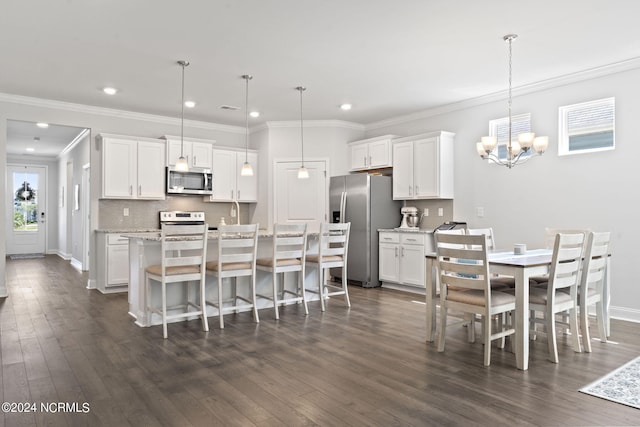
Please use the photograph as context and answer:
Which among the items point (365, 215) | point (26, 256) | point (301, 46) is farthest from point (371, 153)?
point (26, 256)

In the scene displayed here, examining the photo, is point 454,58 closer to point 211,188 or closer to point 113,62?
point 113,62

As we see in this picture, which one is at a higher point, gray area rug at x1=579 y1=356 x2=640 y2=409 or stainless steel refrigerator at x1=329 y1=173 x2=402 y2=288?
stainless steel refrigerator at x1=329 y1=173 x2=402 y2=288

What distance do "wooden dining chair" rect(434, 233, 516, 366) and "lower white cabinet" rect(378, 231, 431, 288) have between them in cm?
248

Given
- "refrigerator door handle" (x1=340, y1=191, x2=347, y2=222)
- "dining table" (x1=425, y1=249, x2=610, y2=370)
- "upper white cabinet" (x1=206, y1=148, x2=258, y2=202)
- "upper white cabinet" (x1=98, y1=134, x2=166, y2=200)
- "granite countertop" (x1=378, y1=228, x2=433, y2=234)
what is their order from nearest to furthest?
"dining table" (x1=425, y1=249, x2=610, y2=370), "granite countertop" (x1=378, y1=228, x2=433, y2=234), "upper white cabinet" (x1=98, y1=134, x2=166, y2=200), "refrigerator door handle" (x1=340, y1=191, x2=347, y2=222), "upper white cabinet" (x1=206, y1=148, x2=258, y2=202)

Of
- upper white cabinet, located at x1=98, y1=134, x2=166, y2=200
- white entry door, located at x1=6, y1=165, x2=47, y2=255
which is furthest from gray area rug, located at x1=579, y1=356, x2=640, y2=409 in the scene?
white entry door, located at x1=6, y1=165, x2=47, y2=255

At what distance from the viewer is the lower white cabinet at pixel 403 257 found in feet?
19.7

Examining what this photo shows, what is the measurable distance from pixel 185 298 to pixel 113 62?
2547 mm

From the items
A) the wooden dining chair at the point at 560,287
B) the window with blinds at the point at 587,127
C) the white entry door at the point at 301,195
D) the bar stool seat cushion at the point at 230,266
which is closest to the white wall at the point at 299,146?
the white entry door at the point at 301,195

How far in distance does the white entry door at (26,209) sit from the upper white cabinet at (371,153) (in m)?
8.83

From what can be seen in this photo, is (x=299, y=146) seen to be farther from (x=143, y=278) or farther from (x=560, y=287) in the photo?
(x=560, y=287)

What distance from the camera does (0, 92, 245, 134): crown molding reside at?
19.1 feet

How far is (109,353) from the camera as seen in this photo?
134 inches

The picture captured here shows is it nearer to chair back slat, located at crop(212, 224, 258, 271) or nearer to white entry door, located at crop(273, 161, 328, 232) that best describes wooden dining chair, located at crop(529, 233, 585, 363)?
chair back slat, located at crop(212, 224, 258, 271)

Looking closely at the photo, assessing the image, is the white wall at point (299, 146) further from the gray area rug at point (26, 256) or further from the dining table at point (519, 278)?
the gray area rug at point (26, 256)
